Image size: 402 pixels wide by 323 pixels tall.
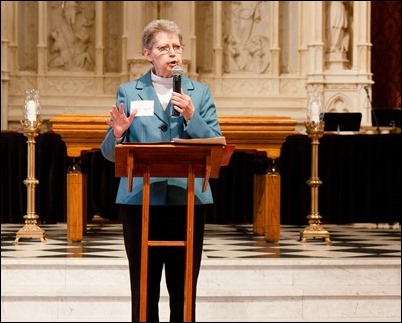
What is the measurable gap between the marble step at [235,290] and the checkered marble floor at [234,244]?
1.29 feet

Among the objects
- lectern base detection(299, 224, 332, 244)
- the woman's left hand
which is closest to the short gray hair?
the woman's left hand

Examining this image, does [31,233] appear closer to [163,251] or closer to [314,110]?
[314,110]

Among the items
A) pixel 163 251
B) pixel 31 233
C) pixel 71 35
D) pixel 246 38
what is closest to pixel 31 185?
pixel 31 233

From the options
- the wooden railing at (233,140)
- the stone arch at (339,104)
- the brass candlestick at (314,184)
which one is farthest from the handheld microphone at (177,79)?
the stone arch at (339,104)

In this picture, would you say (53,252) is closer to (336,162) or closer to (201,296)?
(201,296)

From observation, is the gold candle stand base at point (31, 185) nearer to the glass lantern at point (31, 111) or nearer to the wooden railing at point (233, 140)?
the glass lantern at point (31, 111)

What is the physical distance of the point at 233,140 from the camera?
863 centimetres

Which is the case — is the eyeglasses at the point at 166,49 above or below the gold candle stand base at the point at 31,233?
above

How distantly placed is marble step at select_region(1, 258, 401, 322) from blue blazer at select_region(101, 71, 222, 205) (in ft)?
7.97

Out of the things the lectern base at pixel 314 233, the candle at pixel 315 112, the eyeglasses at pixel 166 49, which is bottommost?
the lectern base at pixel 314 233

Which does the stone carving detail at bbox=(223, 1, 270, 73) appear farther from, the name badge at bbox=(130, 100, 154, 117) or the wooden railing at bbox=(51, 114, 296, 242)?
the name badge at bbox=(130, 100, 154, 117)

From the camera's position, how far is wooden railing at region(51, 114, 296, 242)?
8.47 m

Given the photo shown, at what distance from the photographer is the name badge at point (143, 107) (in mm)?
4637

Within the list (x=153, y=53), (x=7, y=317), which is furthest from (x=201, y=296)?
(x=153, y=53)
